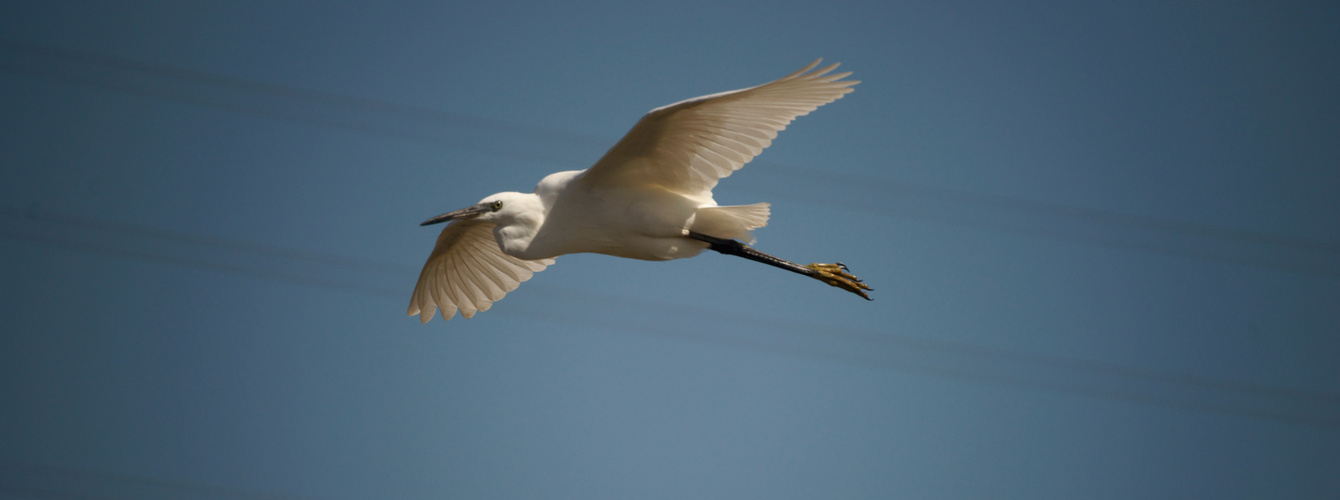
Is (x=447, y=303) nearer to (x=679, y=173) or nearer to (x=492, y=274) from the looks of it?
(x=492, y=274)

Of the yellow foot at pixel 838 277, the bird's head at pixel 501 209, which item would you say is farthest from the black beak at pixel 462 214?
the yellow foot at pixel 838 277

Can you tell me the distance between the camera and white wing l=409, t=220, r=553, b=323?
597 centimetres

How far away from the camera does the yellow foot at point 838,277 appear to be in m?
5.15

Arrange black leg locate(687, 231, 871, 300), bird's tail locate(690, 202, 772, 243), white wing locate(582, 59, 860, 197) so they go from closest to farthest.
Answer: white wing locate(582, 59, 860, 197), bird's tail locate(690, 202, 772, 243), black leg locate(687, 231, 871, 300)

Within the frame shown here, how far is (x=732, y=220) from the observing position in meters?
4.69

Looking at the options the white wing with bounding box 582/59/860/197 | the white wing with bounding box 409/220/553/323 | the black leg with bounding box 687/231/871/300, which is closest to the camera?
the white wing with bounding box 582/59/860/197

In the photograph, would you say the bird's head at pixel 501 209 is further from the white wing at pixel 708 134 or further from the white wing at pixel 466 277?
the white wing at pixel 466 277

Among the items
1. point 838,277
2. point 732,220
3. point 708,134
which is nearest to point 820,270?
point 838,277

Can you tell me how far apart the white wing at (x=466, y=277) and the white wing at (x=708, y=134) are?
1.54 meters

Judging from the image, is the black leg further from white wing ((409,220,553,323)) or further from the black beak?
white wing ((409,220,553,323))

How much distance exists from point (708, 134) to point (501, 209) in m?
1.03

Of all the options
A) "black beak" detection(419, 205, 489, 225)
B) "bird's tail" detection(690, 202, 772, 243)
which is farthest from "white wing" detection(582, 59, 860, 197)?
"black beak" detection(419, 205, 489, 225)

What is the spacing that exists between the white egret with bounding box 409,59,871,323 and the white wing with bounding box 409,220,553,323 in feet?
3.23

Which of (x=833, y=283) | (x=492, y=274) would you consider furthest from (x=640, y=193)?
(x=492, y=274)
